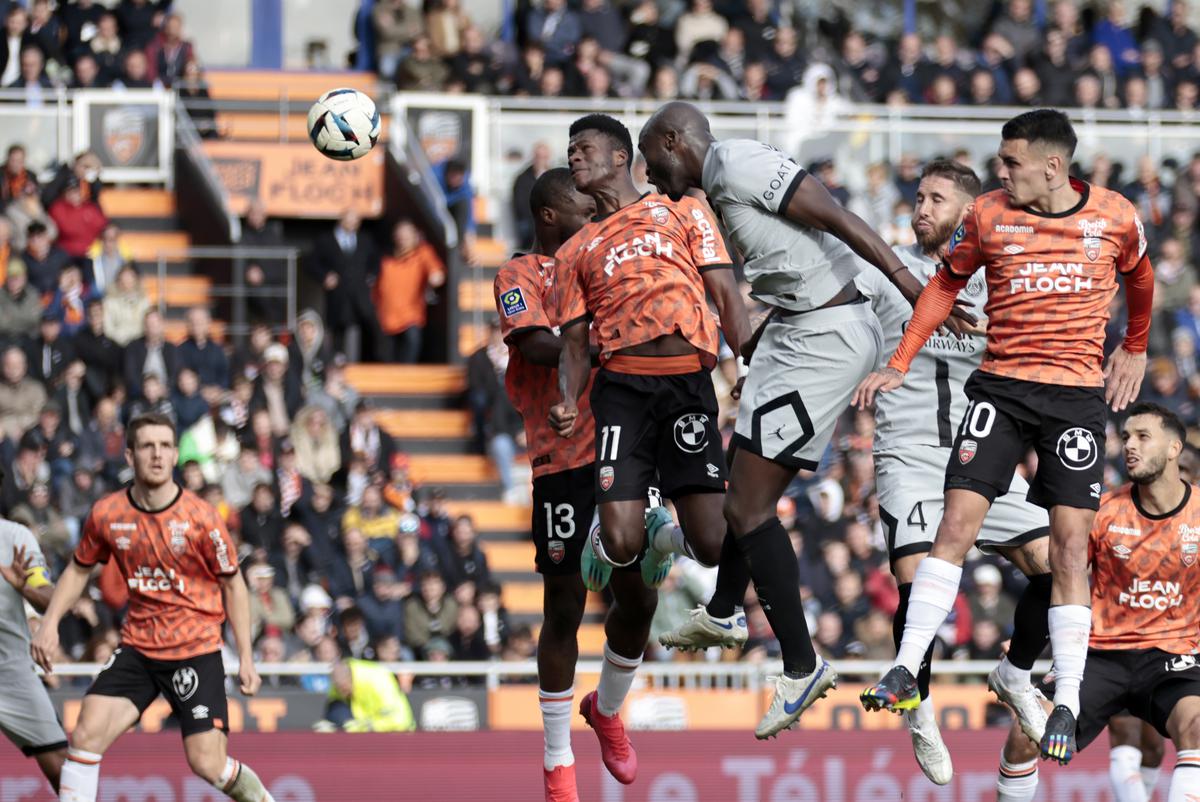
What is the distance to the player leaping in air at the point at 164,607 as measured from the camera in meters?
11.7

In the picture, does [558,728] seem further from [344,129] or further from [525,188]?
[525,188]

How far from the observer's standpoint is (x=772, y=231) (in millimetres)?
9656

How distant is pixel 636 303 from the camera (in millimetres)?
9844

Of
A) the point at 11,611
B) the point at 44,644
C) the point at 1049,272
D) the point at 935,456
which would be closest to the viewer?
the point at 1049,272

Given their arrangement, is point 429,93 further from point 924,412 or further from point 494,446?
point 924,412

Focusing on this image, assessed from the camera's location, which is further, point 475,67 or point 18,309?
point 475,67

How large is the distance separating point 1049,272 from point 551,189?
9.28ft

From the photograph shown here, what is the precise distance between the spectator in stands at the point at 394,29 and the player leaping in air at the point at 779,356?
48.4ft

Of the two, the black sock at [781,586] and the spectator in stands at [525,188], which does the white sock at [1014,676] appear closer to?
the black sock at [781,586]

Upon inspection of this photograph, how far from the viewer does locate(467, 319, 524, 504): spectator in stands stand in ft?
66.7

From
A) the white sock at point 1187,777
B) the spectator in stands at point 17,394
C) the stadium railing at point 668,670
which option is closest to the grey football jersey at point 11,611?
the stadium railing at point 668,670

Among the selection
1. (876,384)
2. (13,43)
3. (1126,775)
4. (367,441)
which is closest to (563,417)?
(876,384)

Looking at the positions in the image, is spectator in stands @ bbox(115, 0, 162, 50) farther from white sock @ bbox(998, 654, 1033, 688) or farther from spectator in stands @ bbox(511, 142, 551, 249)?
white sock @ bbox(998, 654, 1033, 688)

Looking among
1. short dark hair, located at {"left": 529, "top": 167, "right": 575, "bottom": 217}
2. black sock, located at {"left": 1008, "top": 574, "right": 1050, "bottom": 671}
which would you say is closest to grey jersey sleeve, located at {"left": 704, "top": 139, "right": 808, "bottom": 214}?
short dark hair, located at {"left": 529, "top": 167, "right": 575, "bottom": 217}
